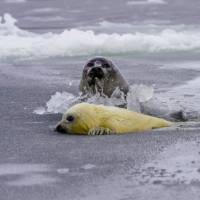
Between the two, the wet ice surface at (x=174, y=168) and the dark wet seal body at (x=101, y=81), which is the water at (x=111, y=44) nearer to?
the dark wet seal body at (x=101, y=81)

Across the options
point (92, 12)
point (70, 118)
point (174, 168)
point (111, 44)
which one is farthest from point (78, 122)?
point (92, 12)

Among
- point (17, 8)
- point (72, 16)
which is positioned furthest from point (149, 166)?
point (17, 8)

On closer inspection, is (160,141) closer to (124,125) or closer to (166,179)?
(124,125)

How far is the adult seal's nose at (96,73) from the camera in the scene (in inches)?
339

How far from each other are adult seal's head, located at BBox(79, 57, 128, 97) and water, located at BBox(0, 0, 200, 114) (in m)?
0.18

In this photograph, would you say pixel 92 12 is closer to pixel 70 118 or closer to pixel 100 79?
pixel 100 79

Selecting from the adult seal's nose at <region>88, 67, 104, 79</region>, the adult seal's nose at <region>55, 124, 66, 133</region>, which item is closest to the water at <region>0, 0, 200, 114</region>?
the adult seal's nose at <region>88, 67, 104, 79</region>

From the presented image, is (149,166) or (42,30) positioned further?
(42,30)

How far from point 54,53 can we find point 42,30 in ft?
12.1

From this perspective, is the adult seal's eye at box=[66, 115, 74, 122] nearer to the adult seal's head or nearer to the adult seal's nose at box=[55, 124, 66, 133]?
the adult seal's nose at box=[55, 124, 66, 133]

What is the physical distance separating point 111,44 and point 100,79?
535 centimetres

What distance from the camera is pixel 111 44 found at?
13977 mm

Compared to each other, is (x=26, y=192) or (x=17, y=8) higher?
(x=17, y=8)

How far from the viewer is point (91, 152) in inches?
242
